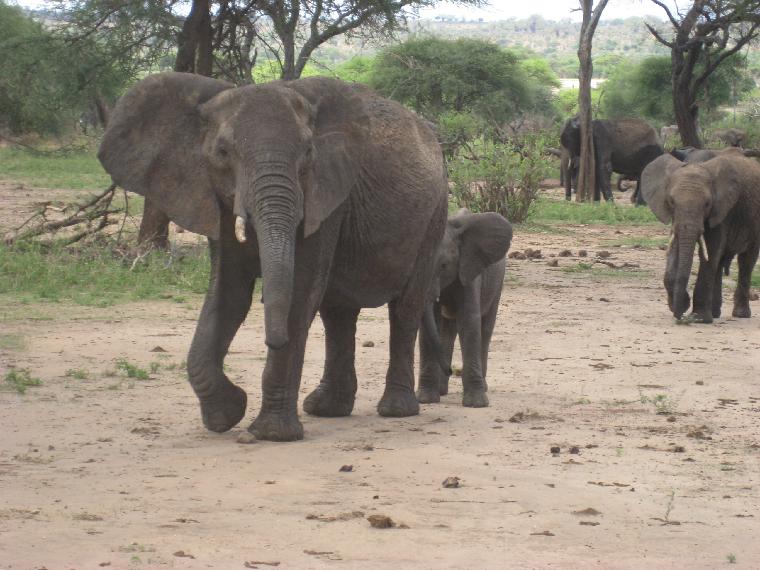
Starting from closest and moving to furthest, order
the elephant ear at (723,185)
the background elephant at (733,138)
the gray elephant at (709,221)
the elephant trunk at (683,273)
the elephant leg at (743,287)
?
the elephant trunk at (683,273), the gray elephant at (709,221), the elephant ear at (723,185), the elephant leg at (743,287), the background elephant at (733,138)

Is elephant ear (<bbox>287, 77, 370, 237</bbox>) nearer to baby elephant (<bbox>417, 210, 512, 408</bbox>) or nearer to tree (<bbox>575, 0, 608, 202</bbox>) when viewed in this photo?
baby elephant (<bbox>417, 210, 512, 408</bbox>)

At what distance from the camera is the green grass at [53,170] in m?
24.7

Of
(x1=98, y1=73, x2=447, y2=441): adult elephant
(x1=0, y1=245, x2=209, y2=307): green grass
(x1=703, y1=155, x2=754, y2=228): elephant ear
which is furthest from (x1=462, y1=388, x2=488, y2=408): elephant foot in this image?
(x1=703, y1=155, x2=754, y2=228): elephant ear

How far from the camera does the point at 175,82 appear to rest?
6.45 meters

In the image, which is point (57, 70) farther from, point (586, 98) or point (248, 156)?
point (586, 98)

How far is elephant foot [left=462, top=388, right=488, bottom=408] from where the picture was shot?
302 inches

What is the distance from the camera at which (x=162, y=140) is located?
640 cm

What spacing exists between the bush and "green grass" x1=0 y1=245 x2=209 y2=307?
5784 millimetres

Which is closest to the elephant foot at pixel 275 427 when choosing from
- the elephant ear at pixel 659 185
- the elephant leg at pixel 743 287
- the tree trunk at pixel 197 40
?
the elephant ear at pixel 659 185

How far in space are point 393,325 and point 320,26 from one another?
555 inches

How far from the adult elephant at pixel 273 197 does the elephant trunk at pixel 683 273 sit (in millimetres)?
4357

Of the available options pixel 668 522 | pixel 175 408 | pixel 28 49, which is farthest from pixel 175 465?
pixel 28 49

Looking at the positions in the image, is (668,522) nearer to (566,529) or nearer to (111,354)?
(566,529)

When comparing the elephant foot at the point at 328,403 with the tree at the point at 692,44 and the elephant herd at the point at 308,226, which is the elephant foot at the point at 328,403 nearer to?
the elephant herd at the point at 308,226
